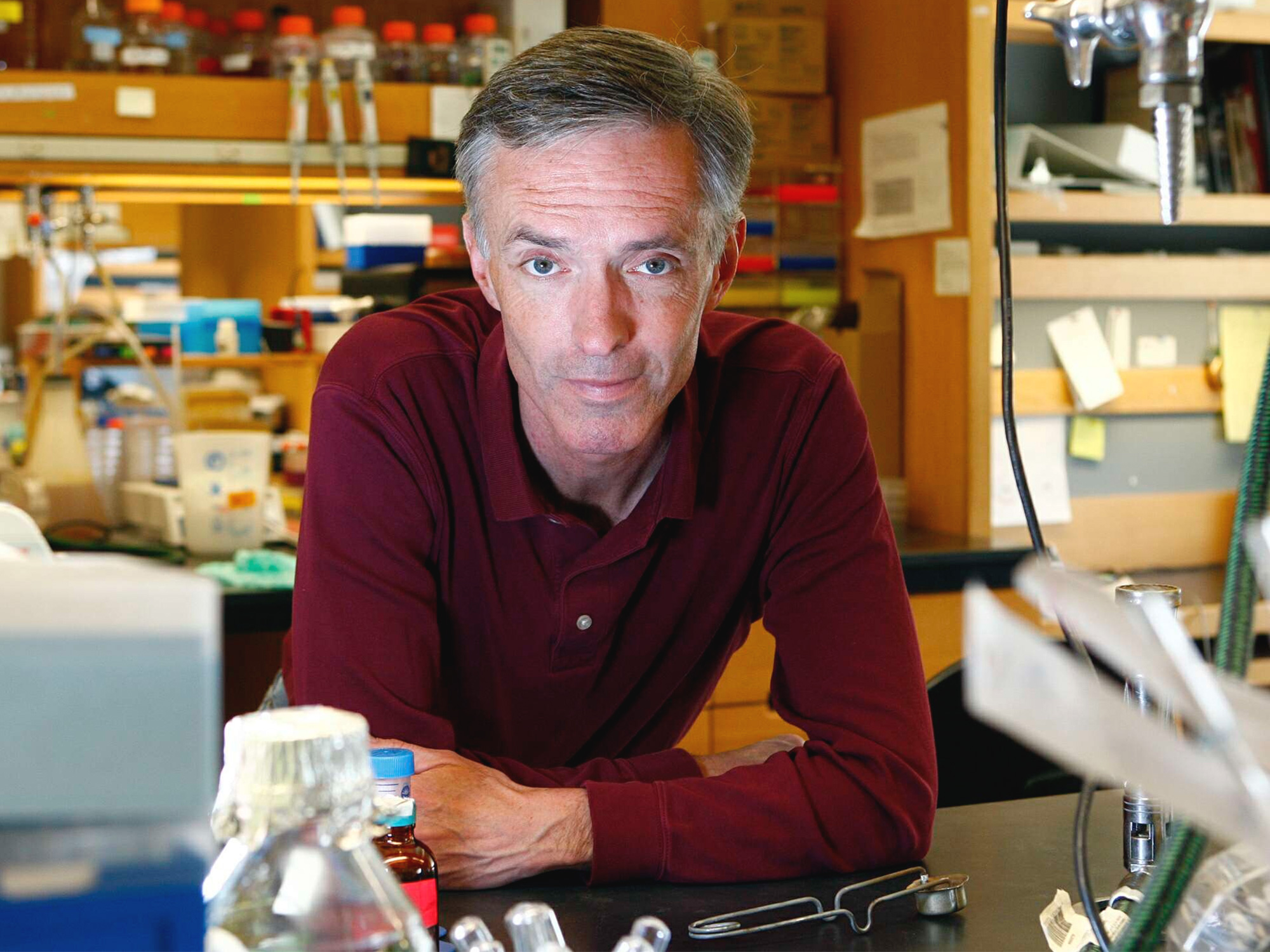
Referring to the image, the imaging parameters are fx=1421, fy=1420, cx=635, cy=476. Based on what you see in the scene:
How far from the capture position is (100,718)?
418 millimetres

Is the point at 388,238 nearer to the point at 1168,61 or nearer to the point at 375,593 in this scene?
the point at 375,593

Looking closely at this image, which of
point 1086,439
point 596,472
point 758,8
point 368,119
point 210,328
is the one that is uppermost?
point 758,8

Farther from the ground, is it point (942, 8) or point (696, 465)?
point (942, 8)

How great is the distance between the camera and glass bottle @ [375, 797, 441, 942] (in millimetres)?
774

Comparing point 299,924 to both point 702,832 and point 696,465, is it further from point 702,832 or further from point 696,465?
point 696,465

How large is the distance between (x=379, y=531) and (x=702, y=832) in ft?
1.39

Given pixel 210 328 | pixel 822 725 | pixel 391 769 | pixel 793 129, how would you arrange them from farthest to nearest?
pixel 210 328, pixel 793 129, pixel 822 725, pixel 391 769

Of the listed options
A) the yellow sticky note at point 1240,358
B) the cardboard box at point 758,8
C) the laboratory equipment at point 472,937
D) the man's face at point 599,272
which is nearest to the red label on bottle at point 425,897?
the laboratory equipment at point 472,937

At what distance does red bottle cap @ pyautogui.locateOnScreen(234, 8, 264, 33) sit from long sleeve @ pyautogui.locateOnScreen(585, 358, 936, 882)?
1814mm

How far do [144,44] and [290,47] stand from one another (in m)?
0.28

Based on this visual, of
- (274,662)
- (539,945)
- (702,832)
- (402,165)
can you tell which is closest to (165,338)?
(402,165)

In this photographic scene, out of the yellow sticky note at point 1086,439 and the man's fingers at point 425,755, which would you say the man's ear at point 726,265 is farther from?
the yellow sticky note at point 1086,439

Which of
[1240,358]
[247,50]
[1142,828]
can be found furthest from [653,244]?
[1240,358]

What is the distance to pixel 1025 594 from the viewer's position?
0.46 meters
